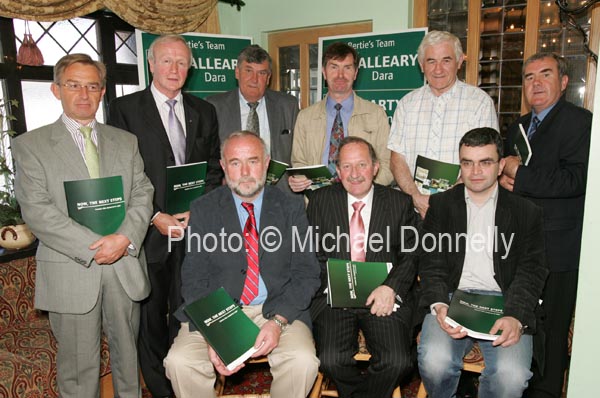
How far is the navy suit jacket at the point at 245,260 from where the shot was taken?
8.86 ft

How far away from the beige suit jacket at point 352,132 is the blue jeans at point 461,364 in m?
1.30

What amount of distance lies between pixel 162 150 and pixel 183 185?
280 millimetres

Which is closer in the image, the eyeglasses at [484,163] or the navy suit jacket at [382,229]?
the eyeglasses at [484,163]

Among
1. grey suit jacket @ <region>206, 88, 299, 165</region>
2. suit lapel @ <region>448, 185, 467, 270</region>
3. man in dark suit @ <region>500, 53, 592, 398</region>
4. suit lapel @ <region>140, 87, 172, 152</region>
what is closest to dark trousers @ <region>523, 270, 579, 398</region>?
man in dark suit @ <region>500, 53, 592, 398</region>

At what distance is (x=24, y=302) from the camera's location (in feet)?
10.9

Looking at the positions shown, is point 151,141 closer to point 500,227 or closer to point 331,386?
point 331,386

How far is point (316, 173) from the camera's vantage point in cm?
309

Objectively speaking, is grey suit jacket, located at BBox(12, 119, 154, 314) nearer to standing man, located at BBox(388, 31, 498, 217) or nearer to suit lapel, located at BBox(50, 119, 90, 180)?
suit lapel, located at BBox(50, 119, 90, 180)

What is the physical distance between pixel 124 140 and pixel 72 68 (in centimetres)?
45

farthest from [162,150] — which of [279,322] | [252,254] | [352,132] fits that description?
[352,132]

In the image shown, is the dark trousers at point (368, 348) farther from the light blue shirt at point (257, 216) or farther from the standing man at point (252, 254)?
the light blue shirt at point (257, 216)


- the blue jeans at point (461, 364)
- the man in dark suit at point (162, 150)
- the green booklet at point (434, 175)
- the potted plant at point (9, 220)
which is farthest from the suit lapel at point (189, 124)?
the blue jeans at point (461, 364)

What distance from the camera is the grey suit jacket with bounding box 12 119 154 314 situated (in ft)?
7.88

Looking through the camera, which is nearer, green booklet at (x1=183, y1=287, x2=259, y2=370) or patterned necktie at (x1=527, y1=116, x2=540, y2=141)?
green booklet at (x1=183, y1=287, x2=259, y2=370)
